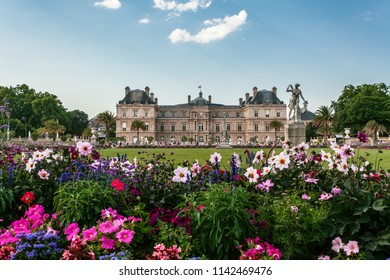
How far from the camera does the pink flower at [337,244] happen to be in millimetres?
3305

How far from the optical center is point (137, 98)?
79438 millimetres

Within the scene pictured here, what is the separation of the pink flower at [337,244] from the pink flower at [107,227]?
6.43 ft

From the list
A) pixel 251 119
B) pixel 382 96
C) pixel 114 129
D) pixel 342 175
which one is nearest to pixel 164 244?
pixel 342 175

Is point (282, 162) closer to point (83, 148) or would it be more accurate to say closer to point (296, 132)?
point (83, 148)

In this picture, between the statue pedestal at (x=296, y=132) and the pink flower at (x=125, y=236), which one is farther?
the statue pedestal at (x=296, y=132)

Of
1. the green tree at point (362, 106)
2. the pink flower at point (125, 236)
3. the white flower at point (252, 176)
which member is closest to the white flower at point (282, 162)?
the white flower at point (252, 176)

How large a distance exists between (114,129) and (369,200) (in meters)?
83.4

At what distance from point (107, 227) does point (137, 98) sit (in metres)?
77.8

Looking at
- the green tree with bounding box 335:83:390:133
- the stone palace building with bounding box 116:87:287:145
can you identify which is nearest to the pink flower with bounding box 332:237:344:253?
the green tree with bounding box 335:83:390:133

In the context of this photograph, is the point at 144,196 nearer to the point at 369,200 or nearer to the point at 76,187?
the point at 76,187

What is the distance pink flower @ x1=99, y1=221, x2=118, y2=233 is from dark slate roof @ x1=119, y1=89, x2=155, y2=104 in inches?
3020

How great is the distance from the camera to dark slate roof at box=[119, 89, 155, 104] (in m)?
78.9

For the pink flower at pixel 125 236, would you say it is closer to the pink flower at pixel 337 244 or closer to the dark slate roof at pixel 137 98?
the pink flower at pixel 337 244

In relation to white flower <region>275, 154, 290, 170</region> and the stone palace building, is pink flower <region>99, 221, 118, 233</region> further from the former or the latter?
the stone palace building
